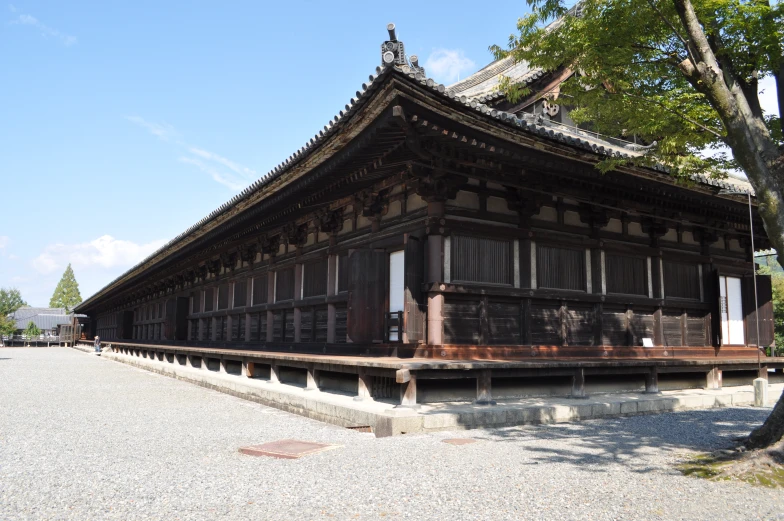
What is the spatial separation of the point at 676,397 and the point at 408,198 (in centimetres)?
652

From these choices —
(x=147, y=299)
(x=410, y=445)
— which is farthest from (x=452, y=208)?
(x=147, y=299)

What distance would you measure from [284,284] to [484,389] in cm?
824

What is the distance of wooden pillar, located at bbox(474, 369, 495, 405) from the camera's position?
906 cm

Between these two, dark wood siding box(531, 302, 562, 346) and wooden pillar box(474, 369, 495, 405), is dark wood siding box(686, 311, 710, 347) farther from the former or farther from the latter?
wooden pillar box(474, 369, 495, 405)

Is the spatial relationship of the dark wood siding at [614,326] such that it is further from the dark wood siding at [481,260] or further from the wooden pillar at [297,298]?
the wooden pillar at [297,298]

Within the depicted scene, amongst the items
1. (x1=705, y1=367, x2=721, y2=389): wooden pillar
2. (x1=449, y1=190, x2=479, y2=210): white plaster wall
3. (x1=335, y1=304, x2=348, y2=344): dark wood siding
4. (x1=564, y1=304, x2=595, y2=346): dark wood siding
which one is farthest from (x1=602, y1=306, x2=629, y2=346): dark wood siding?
(x1=335, y1=304, x2=348, y2=344): dark wood siding

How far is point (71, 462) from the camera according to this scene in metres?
6.34

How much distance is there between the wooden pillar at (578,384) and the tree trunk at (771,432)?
4.00m

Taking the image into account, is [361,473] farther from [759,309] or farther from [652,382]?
[759,309]

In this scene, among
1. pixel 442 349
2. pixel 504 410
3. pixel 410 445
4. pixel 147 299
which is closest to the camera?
pixel 410 445

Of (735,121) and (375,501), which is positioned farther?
(735,121)

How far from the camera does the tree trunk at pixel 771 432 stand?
6.04m

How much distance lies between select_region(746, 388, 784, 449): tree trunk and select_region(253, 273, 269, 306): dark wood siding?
43.8 feet

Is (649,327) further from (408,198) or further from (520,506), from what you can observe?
(520,506)
